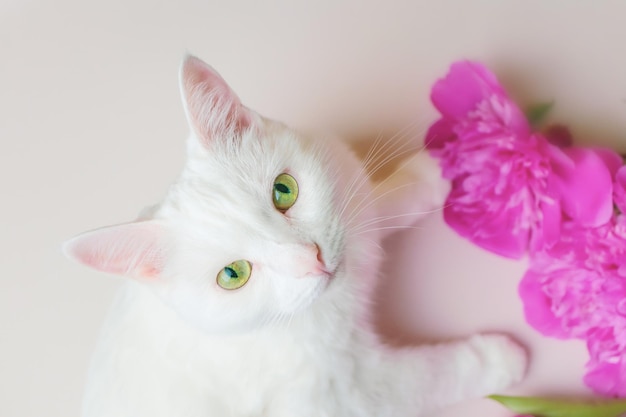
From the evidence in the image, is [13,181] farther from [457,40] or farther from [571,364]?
[571,364]

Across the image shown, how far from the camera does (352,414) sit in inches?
37.6

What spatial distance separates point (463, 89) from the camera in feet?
3.39

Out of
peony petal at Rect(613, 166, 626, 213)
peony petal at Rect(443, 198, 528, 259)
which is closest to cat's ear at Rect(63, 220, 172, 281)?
peony petal at Rect(443, 198, 528, 259)

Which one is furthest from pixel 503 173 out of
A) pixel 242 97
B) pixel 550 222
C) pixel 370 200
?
pixel 242 97

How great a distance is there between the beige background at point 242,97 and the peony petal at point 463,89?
118 millimetres

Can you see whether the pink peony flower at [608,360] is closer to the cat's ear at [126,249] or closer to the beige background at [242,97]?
the beige background at [242,97]

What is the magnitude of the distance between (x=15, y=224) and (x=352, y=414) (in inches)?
32.5

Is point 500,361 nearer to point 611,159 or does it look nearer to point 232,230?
point 611,159

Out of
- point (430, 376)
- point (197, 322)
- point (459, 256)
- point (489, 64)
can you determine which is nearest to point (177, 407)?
point (197, 322)

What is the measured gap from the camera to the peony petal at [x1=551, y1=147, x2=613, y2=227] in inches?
35.9

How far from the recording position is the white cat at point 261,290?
820mm

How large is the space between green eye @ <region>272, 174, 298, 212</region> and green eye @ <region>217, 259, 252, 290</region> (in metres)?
0.09

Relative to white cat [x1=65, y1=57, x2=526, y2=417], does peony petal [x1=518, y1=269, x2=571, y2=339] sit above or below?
above

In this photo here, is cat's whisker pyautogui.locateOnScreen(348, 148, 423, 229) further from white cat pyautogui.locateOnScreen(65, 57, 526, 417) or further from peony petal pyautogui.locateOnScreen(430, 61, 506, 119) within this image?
peony petal pyautogui.locateOnScreen(430, 61, 506, 119)
